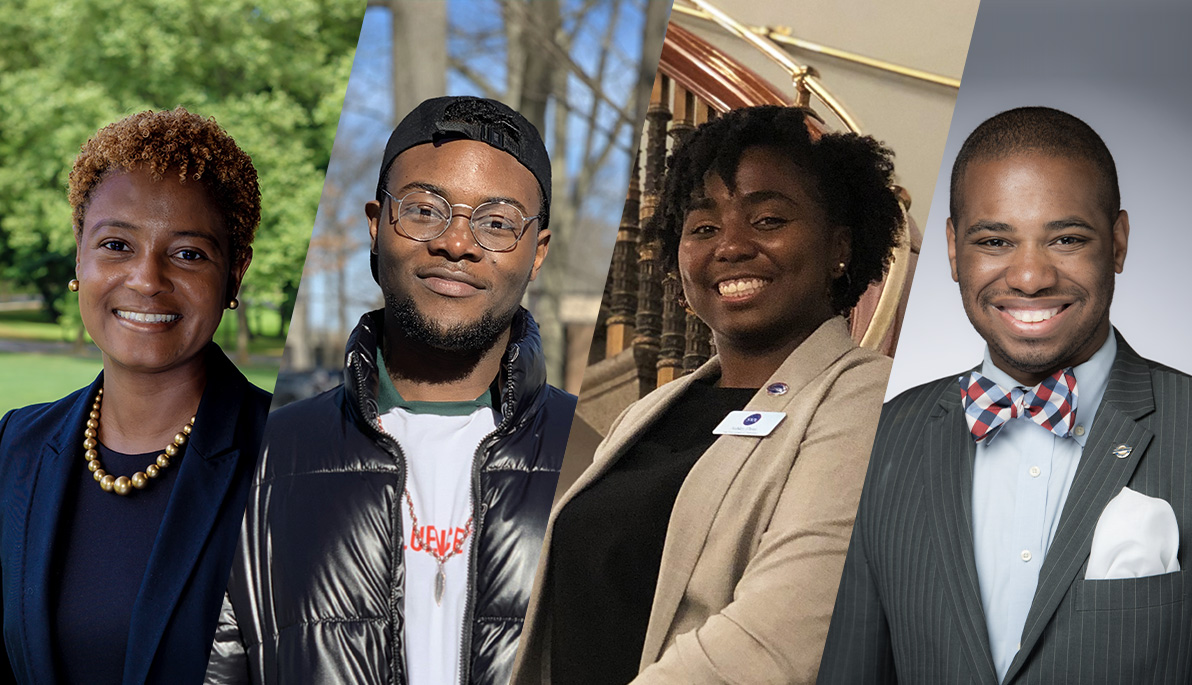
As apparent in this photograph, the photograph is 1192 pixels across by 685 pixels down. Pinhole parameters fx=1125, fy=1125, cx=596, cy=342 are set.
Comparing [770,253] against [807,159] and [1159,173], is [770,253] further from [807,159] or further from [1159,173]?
[1159,173]

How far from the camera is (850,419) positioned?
2.00 m

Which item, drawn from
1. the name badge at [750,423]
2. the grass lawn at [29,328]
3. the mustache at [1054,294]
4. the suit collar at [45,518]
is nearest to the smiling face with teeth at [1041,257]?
the mustache at [1054,294]

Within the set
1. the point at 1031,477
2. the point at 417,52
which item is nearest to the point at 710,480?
the point at 1031,477

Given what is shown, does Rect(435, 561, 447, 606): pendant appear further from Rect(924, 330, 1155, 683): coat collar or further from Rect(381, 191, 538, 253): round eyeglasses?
Rect(924, 330, 1155, 683): coat collar

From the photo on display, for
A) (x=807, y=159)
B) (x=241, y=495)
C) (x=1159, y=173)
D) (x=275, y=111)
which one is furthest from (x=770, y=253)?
(x=275, y=111)

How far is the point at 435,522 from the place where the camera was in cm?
209

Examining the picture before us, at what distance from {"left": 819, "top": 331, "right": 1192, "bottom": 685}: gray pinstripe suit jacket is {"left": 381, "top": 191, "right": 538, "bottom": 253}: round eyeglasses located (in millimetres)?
815

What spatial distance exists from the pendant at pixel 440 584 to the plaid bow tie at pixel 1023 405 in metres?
1.05

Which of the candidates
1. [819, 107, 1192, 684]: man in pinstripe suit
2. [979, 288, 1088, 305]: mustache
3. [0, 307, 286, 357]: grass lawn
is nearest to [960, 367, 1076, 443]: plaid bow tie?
[819, 107, 1192, 684]: man in pinstripe suit

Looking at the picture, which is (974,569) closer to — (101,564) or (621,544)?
(621,544)

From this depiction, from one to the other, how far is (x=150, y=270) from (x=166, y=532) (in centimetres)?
54

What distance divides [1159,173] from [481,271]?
53.1 inches

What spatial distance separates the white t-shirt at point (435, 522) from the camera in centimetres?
205

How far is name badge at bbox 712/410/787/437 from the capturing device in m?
1.99
